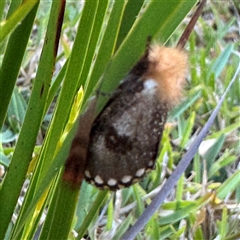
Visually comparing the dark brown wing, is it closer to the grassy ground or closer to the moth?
the moth

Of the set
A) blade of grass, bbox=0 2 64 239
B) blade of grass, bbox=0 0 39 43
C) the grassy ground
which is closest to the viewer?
blade of grass, bbox=0 0 39 43

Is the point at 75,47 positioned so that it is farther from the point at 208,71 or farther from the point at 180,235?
the point at 208,71

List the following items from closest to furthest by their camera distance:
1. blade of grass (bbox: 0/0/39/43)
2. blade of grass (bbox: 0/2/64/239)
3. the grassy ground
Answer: blade of grass (bbox: 0/0/39/43) < blade of grass (bbox: 0/2/64/239) < the grassy ground

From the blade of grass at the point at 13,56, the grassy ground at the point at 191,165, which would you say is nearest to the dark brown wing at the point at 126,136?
the blade of grass at the point at 13,56

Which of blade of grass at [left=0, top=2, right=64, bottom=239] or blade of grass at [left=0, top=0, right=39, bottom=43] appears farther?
blade of grass at [left=0, top=2, right=64, bottom=239]

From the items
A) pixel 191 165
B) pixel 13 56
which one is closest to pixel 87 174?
pixel 13 56

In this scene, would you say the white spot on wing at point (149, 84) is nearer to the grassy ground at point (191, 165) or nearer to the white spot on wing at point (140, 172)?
the white spot on wing at point (140, 172)

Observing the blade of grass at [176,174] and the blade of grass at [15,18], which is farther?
the blade of grass at [176,174]

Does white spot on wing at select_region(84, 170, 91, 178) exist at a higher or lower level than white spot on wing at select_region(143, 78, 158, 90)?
lower

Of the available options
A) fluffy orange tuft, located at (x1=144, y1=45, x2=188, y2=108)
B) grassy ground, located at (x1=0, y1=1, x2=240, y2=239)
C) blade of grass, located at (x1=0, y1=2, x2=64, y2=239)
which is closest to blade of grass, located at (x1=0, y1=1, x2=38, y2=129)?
blade of grass, located at (x1=0, y1=2, x2=64, y2=239)
